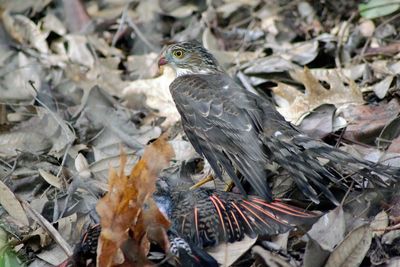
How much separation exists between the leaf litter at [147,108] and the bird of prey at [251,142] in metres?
0.25

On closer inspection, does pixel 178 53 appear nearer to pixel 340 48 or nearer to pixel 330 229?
pixel 340 48

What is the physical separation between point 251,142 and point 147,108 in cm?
→ 217

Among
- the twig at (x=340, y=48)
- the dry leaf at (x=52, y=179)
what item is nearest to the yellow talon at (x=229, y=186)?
the dry leaf at (x=52, y=179)

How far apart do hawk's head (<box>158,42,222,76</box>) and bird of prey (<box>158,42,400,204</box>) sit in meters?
0.47

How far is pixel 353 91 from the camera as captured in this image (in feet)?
22.9

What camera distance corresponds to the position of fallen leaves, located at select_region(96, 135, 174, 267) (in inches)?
175

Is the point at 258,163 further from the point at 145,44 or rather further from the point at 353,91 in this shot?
the point at 145,44

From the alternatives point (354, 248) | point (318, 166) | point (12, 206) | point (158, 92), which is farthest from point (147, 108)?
point (354, 248)

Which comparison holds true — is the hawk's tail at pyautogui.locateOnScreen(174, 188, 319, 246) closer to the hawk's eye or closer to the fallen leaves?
the fallen leaves

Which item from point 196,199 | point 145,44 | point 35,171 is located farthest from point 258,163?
point 145,44

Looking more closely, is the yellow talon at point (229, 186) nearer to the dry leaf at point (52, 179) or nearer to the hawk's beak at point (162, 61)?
the dry leaf at point (52, 179)

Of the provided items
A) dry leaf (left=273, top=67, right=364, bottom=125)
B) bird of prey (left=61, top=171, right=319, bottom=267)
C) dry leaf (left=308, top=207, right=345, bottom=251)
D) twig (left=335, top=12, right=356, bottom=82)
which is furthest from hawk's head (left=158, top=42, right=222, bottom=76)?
dry leaf (left=308, top=207, right=345, bottom=251)

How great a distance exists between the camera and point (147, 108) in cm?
776

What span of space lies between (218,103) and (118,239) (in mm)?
2071
